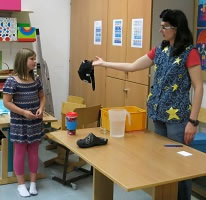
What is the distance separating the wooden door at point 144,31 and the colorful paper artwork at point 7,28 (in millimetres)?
1678

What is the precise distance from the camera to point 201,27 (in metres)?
3.58

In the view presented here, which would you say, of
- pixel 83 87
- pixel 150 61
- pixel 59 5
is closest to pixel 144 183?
pixel 150 61

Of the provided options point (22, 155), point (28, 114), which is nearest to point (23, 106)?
point (28, 114)

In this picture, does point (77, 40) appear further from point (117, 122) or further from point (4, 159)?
point (117, 122)

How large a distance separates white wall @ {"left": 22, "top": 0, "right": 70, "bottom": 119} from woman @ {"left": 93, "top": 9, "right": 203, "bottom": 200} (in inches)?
123

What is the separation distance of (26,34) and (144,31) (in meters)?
1.92

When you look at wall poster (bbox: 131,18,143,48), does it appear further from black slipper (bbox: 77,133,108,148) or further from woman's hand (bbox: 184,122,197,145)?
black slipper (bbox: 77,133,108,148)

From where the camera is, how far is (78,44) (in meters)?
5.13

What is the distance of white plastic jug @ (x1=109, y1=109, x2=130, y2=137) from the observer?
8.13ft

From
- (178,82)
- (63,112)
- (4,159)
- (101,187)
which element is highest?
(178,82)

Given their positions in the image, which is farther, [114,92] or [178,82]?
[114,92]

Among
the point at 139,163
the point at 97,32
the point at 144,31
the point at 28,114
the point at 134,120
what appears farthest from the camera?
the point at 97,32

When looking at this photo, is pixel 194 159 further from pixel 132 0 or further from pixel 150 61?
pixel 132 0

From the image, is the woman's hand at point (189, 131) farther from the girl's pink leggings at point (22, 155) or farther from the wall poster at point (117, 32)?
the wall poster at point (117, 32)
